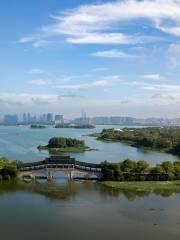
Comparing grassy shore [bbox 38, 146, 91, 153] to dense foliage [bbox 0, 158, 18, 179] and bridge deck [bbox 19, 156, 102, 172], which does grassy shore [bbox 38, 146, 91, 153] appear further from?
dense foliage [bbox 0, 158, 18, 179]

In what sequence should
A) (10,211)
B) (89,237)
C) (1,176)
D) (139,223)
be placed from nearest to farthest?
(89,237), (139,223), (10,211), (1,176)

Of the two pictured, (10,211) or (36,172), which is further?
(36,172)

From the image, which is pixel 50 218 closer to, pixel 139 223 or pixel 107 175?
pixel 139 223

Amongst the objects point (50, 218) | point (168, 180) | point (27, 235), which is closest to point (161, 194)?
point (168, 180)

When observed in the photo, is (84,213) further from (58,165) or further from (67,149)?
(67,149)

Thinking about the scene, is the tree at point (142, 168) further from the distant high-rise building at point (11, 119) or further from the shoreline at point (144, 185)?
the distant high-rise building at point (11, 119)
